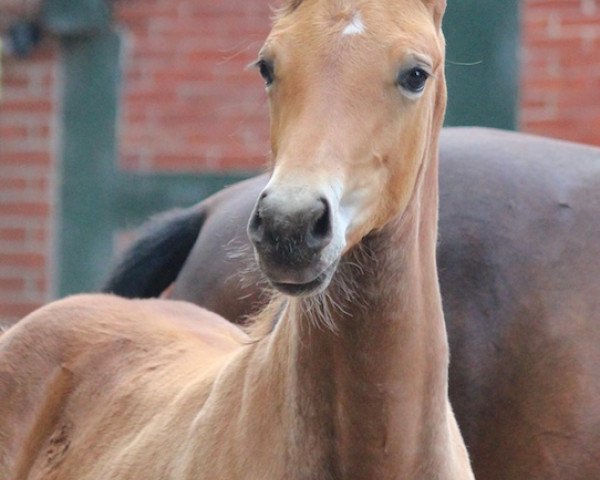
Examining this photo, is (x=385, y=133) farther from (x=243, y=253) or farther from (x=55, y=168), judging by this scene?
(x=55, y=168)

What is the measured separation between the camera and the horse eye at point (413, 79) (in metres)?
2.50

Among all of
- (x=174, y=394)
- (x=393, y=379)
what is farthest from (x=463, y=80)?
(x=393, y=379)

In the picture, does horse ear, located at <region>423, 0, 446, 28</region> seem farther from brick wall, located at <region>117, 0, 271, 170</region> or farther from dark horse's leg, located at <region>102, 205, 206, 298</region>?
brick wall, located at <region>117, 0, 271, 170</region>

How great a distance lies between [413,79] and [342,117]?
0.18m

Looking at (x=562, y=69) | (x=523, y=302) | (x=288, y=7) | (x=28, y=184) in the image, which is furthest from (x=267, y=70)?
(x=28, y=184)

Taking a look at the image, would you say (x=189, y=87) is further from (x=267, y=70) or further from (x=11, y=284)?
(x=267, y=70)

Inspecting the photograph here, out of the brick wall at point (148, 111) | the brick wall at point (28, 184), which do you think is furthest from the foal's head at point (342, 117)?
the brick wall at point (28, 184)

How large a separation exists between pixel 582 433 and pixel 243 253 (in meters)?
1.17

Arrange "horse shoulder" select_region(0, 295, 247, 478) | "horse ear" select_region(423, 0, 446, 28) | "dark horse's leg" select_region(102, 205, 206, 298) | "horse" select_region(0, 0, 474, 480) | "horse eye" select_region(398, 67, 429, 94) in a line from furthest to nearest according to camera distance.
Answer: "dark horse's leg" select_region(102, 205, 206, 298) < "horse shoulder" select_region(0, 295, 247, 478) < "horse ear" select_region(423, 0, 446, 28) < "horse eye" select_region(398, 67, 429, 94) < "horse" select_region(0, 0, 474, 480)

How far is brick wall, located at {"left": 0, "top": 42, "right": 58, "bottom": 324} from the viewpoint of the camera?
22.2 ft

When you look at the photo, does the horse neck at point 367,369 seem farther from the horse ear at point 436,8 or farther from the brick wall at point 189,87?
the brick wall at point 189,87

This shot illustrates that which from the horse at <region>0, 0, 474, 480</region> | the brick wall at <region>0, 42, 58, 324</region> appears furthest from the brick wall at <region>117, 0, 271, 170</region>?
the horse at <region>0, 0, 474, 480</region>

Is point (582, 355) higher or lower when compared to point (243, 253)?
lower

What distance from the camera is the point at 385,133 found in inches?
98.8
